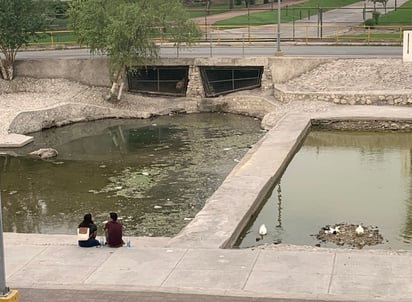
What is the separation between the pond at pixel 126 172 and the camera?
23422 millimetres

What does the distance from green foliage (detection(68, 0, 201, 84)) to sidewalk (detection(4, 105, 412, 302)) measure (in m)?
23.6

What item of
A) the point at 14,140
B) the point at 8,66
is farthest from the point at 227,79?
the point at 14,140

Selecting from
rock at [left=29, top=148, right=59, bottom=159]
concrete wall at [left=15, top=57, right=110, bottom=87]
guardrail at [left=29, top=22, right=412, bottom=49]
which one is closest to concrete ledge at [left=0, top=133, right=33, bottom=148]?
rock at [left=29, top=148, right=59, bottom=159]

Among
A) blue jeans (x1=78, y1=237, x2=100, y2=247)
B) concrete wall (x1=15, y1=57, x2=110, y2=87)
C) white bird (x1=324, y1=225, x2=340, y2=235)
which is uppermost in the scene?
concrete wall (x1=15, y1=57, x2=110, y2=87)

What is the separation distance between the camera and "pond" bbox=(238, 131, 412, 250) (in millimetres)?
19844

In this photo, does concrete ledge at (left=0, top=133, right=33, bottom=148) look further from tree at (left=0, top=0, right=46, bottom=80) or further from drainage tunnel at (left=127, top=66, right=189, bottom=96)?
drainage tunnel at (left=127, top=66, right=189, bottom=96)

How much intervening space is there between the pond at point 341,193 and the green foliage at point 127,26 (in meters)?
13.7

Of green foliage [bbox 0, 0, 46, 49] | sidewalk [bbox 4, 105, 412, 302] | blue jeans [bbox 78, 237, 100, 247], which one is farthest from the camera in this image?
green foliage [bbox 0, 0, 46, 49]

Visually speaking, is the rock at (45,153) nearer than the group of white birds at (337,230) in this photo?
No

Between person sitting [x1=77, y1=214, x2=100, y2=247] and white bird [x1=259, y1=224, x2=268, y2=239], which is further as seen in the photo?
white bird [x1=259, y1=224, x2=268, y2=239]

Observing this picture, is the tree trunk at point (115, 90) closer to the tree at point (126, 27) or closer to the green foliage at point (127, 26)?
the tree at point (126, 27)

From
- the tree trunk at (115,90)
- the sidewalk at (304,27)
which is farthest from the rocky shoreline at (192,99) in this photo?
the sidewalk at (304,27)

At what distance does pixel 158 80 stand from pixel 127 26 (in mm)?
6604

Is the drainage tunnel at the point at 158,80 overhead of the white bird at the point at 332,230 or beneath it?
overhead
